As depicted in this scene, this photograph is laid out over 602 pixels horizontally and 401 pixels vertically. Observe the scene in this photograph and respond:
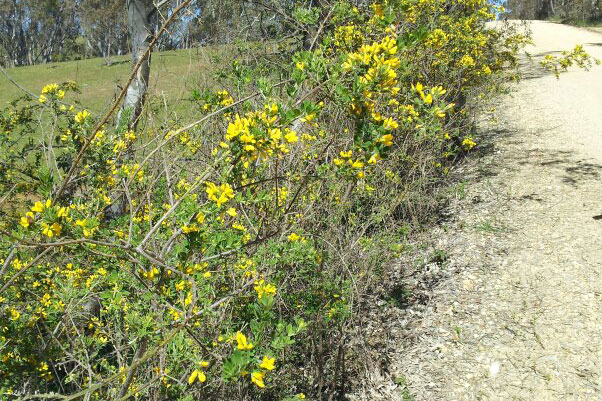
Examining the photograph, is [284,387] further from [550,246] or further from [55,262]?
[550,246]

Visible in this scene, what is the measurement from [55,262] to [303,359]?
1.96m

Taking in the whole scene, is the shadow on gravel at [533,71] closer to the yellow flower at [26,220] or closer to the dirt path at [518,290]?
the dirt path at [518,290]

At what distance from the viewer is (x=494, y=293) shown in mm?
4551

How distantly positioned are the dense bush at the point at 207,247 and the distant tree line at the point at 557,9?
937 inches

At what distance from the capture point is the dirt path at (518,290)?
12.2 feet

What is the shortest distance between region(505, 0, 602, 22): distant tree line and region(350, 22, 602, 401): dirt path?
19570 mm

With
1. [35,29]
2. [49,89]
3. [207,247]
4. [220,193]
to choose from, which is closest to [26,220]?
[220,193]

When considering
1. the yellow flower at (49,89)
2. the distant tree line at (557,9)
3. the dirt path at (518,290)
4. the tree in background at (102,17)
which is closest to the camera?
the yellow flower at (49,89)

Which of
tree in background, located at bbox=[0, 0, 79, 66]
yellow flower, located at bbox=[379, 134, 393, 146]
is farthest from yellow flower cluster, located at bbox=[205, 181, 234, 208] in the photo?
tree in background, located at bbox=[0, 0, 79, 66]

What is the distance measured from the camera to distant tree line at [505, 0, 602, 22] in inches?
977

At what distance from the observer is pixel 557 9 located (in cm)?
3609

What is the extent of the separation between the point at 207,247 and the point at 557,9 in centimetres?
4176

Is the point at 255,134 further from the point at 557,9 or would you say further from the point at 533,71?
the point at 557,9

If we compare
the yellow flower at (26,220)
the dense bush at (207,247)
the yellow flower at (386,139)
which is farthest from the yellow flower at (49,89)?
the yellow flower at (386,139)
